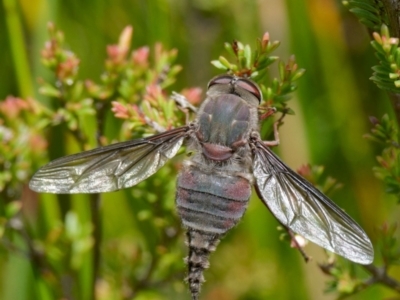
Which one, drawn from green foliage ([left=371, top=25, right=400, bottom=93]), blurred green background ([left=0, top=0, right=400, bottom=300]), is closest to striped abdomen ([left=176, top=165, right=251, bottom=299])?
green foliage ([left=371, top=25, right=400, bottom=93])

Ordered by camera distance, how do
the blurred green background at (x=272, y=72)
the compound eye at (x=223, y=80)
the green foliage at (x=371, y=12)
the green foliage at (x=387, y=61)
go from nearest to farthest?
the green foliage at (x=387, y=61), the green foliage at (x=371, y=12), the compound eye at (x=223, y=80), the blurred green background at (x=272, y=72)

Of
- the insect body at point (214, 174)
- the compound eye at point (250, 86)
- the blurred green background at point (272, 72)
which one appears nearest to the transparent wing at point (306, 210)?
the insect body at point (214, 174)

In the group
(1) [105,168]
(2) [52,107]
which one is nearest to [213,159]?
(1) [105,168]

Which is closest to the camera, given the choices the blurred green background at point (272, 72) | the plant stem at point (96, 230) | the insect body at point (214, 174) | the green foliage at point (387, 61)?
the green foliage at point (387, 61)

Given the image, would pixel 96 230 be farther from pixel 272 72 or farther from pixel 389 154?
pixel 272 72

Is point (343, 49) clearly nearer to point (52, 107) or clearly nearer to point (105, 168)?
point (52, 107)

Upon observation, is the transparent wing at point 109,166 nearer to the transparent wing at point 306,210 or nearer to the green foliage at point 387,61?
the transparent wing at point 306,210

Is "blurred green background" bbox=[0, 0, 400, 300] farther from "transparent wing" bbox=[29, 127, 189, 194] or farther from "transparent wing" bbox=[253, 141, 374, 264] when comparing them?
"transparent wing" bbox=[253, 141, 374, 264]
